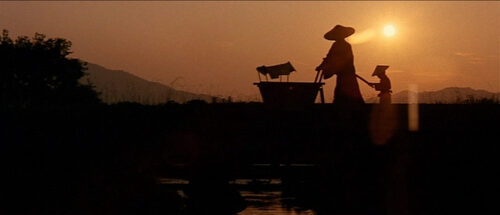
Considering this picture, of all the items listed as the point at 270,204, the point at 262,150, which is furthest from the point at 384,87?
the point at 270,204

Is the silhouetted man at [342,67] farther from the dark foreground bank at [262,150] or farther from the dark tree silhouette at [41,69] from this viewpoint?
the dark tree silhouette at [41,69]

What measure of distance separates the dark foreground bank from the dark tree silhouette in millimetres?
40500

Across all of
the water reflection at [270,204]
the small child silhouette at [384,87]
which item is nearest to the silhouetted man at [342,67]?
the small child silhouette at [384,87]

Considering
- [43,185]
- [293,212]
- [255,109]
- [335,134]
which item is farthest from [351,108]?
[43,185]

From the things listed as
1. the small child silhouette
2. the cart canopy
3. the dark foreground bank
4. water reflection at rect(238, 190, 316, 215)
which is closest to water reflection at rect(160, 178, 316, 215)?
water reflection at rect(238, 190, 316, 215)

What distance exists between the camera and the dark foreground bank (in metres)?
14.9

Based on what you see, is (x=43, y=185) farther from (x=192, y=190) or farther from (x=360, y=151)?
(x=360, y=151)

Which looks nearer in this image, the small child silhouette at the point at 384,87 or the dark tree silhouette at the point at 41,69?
the small child silhouette at the point at 384,87

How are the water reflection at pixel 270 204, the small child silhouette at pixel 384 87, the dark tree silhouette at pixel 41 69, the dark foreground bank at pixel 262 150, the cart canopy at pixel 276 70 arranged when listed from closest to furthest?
the water reflection at pixel 270 204 → the dark foreground bank at pixel 262 150 → the cart canopy at pixel 276 70 → the small child silhouette at pixel 384 87 → the dark tree silhouette at pixel 41 69

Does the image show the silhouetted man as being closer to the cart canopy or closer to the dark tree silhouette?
the cart canopy

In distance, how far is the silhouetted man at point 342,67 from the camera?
57.8ft

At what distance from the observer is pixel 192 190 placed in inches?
498

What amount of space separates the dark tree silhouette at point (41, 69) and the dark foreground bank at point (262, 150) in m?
40.5

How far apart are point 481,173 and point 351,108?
8.96 feet
